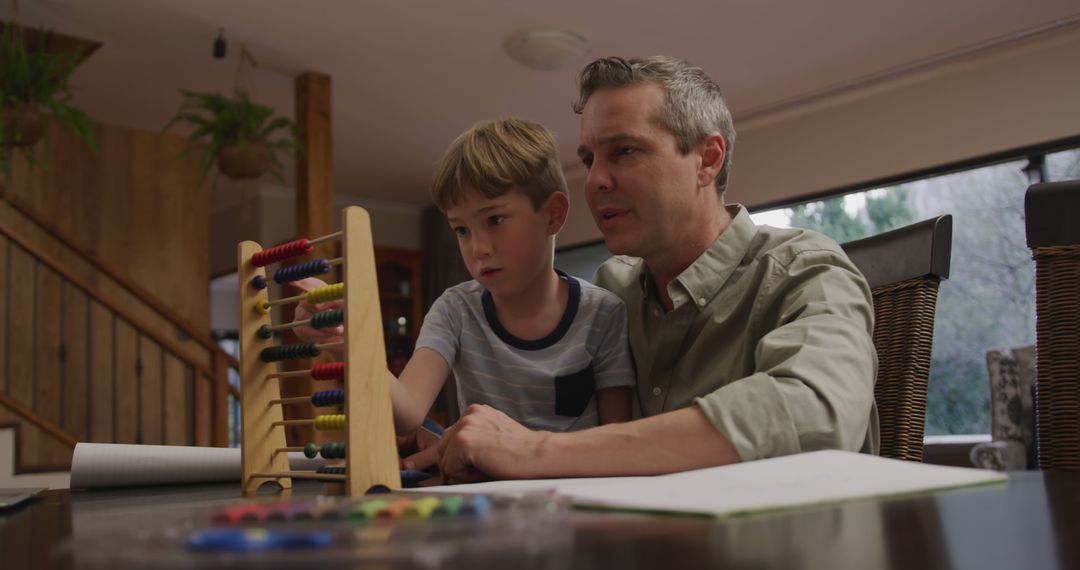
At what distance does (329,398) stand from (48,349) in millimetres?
5776

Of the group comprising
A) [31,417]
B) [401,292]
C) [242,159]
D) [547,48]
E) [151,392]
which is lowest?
[31,417]

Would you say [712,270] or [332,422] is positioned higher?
[712,270]

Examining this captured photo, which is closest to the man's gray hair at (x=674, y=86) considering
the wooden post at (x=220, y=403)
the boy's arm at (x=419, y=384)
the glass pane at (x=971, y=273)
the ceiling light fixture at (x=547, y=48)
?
the boy's arm at (x=419, y=384)

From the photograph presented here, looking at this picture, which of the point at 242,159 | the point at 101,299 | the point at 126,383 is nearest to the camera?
the point at 242,159

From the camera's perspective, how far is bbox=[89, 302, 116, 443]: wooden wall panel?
20.1ft

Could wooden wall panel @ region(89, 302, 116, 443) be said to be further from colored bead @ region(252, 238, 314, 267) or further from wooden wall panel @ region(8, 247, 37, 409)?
colored bead @ region(252, 238, 314, 267)

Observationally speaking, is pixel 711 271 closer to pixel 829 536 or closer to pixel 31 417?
pixel 829 536

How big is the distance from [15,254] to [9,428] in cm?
148

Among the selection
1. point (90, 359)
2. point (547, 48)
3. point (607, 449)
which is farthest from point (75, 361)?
point (607, 449)

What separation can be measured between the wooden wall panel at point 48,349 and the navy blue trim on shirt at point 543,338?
17.6 ft

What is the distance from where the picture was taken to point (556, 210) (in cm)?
152

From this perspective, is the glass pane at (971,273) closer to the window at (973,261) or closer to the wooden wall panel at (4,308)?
the window at (973,261)

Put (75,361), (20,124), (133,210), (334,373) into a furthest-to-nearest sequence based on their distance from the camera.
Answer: (133,210) → (75,361) → (20,124) → (334,373)

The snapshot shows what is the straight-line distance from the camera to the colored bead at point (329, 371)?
98 cm
